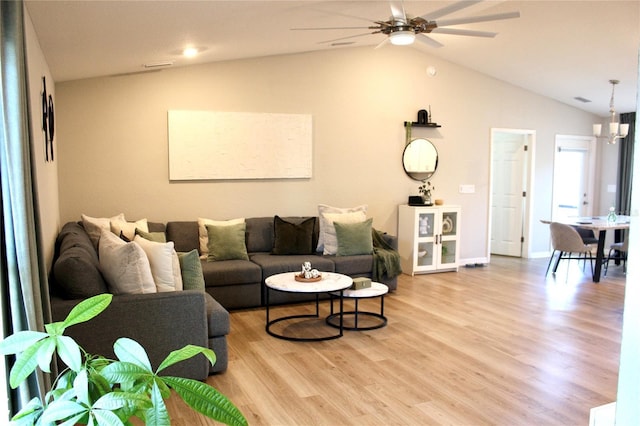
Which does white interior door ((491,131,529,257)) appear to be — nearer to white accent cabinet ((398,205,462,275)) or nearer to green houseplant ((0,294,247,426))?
white accent cabinet ((398,205,462,275))

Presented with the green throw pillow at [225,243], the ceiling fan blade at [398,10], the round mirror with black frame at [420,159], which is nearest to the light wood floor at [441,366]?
the green throw pillow at [225,243]

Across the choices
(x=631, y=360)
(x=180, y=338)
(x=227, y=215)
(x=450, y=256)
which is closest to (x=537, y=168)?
(x=450, y=256)

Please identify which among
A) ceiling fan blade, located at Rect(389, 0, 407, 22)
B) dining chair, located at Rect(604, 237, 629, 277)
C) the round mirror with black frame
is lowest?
dining chair, located at Rect(604, 237, 629, 277)

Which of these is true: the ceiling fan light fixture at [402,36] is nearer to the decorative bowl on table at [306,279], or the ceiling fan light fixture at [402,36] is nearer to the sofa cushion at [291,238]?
the decorative bowl on table at [306,279]

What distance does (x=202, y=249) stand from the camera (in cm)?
555

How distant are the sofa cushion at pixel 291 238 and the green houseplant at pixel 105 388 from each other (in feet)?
14.8

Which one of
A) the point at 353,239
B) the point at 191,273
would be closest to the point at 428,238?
the point at 353,239

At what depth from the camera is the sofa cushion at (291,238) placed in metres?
5.79

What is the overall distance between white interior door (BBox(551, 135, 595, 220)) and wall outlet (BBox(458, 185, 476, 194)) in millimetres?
1818

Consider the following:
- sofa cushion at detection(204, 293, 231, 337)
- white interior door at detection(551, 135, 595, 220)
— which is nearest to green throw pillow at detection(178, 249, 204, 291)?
sofa cushion at detection(204, 293, 231, 337)

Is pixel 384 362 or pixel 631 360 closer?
pixel 631 360

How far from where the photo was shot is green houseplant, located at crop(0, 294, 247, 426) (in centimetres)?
108

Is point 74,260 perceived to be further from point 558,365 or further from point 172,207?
point 558,365

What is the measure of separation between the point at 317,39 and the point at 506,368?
381 cm
